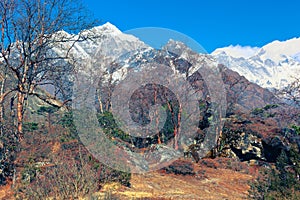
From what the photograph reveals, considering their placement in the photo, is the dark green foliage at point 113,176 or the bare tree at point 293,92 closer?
the dark green foliage at point 113,176

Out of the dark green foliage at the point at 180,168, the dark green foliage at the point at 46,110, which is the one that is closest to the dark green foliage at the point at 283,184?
the dark green foliage at the point at 180,168

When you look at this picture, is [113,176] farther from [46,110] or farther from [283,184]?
[46,110]

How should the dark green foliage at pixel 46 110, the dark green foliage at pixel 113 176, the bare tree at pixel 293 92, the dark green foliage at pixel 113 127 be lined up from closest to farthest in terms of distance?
the dark green foliage at pixel 113 176, the bare tree at pixel 293 92, the dark green foliage at pixel 113 127, the dark green foliage at pixel 46 110

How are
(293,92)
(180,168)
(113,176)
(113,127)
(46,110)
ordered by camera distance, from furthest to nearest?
1. (46,110)
2. (113,127)
3. (180,168)
4. (293,92)
5. (113,176)

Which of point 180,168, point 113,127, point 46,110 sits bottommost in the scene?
point 180,168

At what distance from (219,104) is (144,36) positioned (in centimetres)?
1031

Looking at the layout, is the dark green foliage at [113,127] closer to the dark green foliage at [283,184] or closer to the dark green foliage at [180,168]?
the dark green foliage at [180,168]

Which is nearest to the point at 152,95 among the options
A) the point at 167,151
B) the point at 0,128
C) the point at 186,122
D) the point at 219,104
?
the point at 186,122

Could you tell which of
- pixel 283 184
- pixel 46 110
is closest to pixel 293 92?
pixel 283 184

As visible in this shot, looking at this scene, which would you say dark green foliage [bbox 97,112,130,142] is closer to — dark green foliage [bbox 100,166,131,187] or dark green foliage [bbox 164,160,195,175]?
dark green foliage [bbox 164,160,195,175]

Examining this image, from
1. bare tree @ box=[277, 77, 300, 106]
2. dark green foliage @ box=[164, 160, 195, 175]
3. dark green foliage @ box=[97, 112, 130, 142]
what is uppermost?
bare tree @ box=[277, 77, 300, 106]

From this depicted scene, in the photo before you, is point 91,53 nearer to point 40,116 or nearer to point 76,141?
point 40,116

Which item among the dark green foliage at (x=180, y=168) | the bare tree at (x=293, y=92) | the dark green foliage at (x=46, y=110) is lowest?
the dark green foliage at (x=180, y=168)

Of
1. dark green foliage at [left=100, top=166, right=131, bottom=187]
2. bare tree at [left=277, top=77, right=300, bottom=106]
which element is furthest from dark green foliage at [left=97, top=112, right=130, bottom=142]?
bare tree at [left=277, top=77, right=300, bottom=106]
